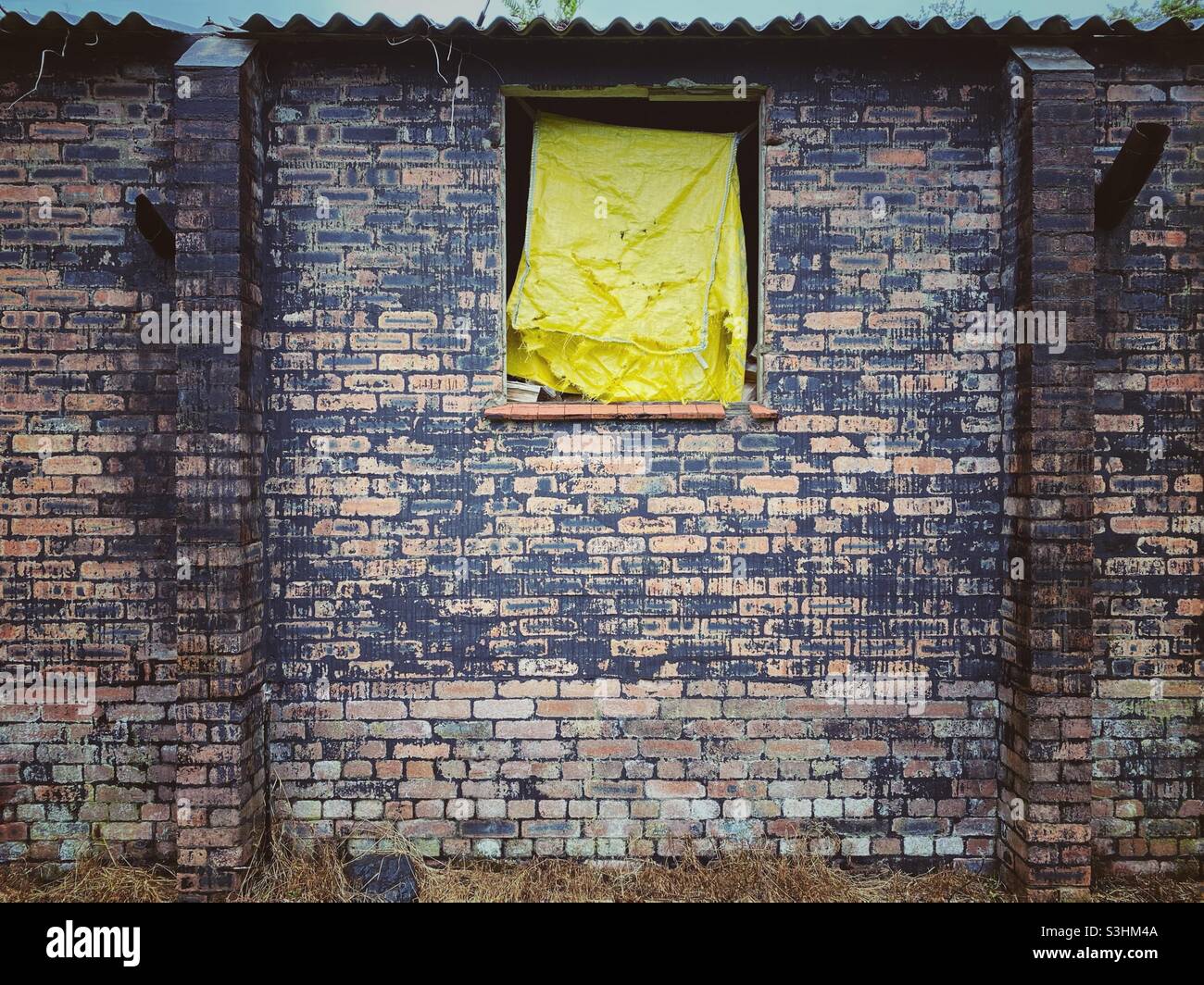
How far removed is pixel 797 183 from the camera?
3.36m

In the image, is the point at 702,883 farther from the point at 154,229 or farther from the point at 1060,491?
the point at 154,229

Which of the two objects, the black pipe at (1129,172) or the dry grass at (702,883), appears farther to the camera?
the dry grass at (702,883)

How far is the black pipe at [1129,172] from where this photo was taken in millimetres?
3057

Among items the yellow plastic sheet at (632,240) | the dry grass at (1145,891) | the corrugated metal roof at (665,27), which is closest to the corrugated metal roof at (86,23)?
the corrugated metal roof at (665,27)

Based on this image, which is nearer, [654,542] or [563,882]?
[563,882]

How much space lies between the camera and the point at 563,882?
10.6ft

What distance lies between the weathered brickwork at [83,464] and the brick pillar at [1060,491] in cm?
412

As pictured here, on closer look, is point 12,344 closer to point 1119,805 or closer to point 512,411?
point 512,411

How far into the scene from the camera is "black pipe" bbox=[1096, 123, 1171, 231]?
10.0ft

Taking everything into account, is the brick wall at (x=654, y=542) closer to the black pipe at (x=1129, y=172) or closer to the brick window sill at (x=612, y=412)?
the brick window sill at (x=612, y=412)

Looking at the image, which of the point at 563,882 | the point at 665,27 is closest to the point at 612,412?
the point at 665,27

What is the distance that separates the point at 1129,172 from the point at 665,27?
7.39ft

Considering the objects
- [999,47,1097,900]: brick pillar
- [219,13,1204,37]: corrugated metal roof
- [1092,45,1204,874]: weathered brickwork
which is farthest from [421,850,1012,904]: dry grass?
[219,13,1204,37]: corrugated metal roof
